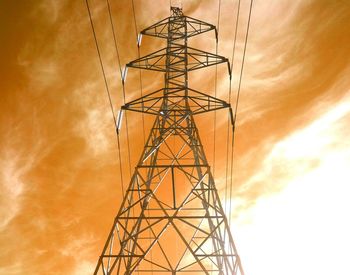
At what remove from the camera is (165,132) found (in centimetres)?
1240

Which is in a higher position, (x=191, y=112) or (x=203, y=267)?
(x=191, y=112)

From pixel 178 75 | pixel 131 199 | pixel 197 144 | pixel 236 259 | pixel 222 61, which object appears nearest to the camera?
pixel 236 259

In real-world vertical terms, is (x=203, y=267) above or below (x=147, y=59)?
below

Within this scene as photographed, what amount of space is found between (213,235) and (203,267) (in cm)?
123

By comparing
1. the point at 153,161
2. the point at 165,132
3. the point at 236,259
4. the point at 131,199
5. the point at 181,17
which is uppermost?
the point at 181,17

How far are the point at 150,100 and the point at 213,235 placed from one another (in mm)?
4710

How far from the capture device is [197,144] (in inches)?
470

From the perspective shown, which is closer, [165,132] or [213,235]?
[213,235]

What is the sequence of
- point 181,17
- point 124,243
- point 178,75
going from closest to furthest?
point 124,243
point 178,75
point 181,17

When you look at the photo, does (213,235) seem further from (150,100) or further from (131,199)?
(150,100)

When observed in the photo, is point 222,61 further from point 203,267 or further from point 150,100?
point 203,267

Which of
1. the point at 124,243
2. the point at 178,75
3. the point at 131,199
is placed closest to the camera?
the point at 124,243

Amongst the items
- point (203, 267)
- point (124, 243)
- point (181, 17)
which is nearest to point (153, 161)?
point (124, 243)

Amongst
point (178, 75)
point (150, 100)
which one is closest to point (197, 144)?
point (150, 100)
